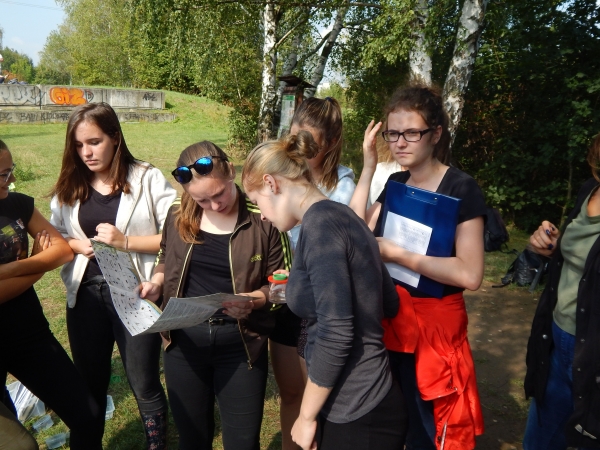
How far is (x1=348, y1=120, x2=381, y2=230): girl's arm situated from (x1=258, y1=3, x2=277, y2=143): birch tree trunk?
8.31 meters

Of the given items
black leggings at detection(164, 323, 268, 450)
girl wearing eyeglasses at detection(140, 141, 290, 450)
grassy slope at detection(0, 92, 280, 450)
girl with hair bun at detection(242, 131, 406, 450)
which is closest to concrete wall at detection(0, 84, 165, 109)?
grassy slope at detection(0, 92, 280, 450)

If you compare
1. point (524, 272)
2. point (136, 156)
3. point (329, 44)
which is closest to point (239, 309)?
point (524, 272)

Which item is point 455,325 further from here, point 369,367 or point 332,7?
point 332,7

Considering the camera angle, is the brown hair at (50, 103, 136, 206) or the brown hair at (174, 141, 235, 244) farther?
the brown hair at (50, 103, 136, 206)

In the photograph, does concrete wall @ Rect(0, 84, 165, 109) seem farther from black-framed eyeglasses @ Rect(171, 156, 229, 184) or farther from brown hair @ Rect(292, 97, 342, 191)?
black-framed eyeglasses @ Rect(171, 156, 229, 184)

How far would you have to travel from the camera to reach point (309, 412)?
5.23ft

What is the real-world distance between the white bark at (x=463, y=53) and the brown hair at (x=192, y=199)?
5515mm

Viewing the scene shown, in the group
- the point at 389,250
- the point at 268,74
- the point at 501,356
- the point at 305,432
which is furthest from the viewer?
the point at 268,74

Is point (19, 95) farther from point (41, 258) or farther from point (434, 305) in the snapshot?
point (434, 305)

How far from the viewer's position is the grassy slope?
3.30 m

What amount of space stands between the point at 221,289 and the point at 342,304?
857 millimetres

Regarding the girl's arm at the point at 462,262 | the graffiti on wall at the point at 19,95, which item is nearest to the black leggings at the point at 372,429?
the girl's arm at the point at 462,262

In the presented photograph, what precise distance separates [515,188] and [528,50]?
2.02 metres

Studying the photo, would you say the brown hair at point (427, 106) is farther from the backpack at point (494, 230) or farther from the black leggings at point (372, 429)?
the black leggings at point (372, 429)
